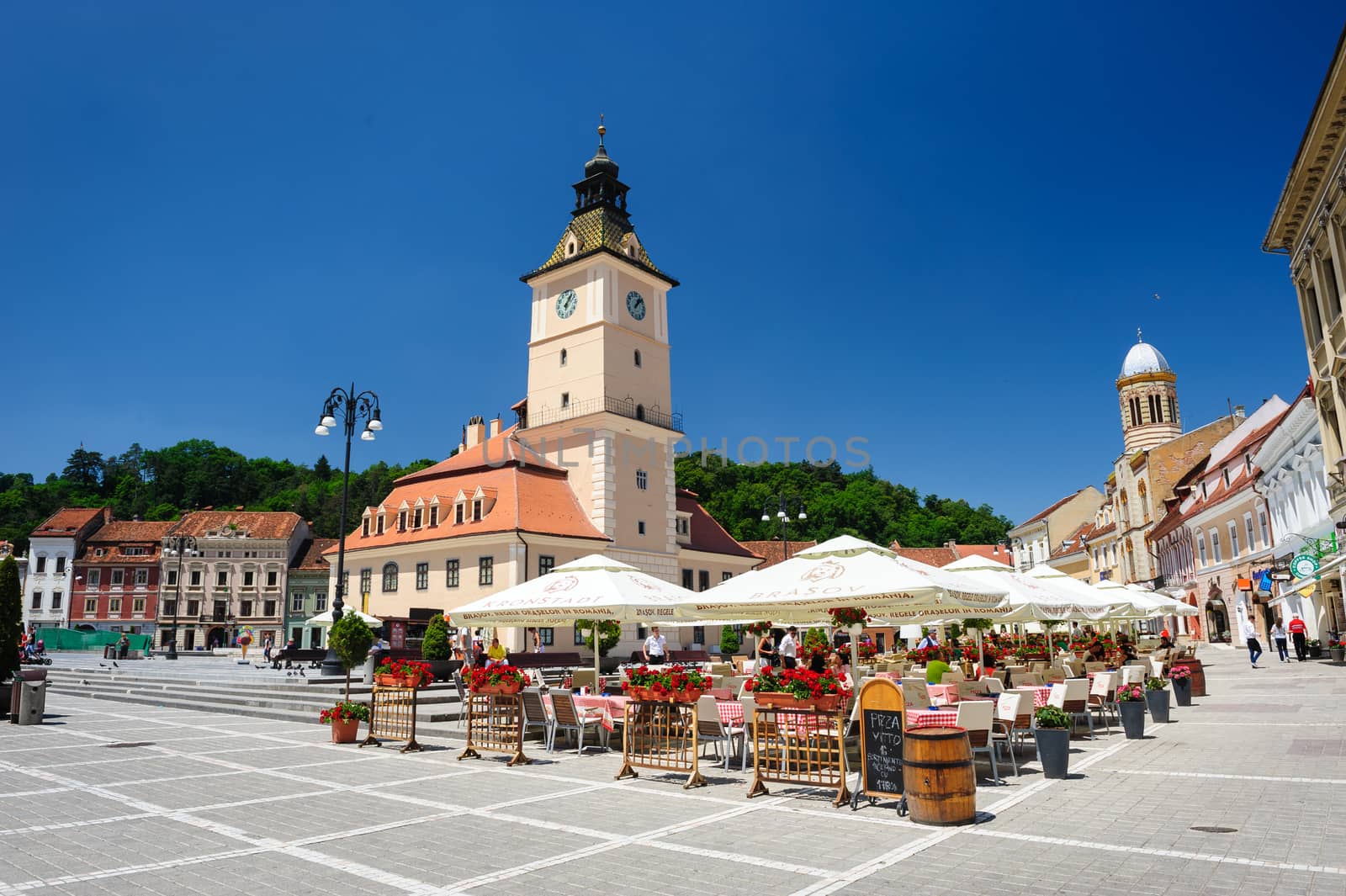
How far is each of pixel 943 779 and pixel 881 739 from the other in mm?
1006

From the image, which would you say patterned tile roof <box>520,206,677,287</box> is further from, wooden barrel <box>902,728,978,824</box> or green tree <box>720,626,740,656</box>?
wooden barrel <box>902,728,978,824</box>

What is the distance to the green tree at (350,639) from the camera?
66.3 feet

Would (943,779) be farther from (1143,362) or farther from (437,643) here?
(1143,362)

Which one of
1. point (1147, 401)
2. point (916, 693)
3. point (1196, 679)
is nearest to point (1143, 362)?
point (1147, 401)

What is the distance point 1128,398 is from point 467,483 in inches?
2322

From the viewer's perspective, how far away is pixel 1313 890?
219 inches

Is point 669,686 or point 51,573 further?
point 51,573

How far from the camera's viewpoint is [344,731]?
574 inches

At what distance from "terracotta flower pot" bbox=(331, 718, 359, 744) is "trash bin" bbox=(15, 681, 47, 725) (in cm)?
737

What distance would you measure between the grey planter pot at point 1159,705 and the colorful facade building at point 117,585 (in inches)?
3094

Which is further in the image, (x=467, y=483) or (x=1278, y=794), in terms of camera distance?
(x=467, y=483)

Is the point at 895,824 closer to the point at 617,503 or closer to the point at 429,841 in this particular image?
the point at 429,841

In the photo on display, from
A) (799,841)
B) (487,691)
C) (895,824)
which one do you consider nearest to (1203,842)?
(895,824)

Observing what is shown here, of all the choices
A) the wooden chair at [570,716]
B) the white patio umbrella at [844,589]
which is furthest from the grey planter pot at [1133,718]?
the wooden chair at [570,716]
